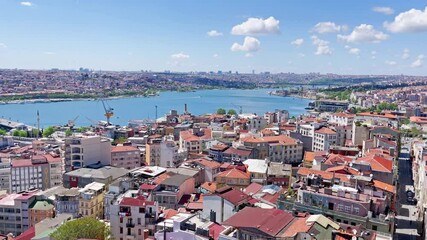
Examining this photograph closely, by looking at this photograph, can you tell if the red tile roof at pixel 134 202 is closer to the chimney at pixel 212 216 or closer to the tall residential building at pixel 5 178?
the chimney at pixel 212 216

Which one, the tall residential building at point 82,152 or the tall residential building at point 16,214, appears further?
the tall residential building at point 82,152

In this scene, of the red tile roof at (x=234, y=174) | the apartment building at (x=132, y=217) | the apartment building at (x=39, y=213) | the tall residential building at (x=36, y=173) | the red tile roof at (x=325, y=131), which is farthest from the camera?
the red tile roof at (x=325, y=131)

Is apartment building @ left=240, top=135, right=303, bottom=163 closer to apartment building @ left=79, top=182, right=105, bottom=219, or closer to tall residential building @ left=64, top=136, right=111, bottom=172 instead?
tall residential building @ left=64, top=136, right=111, bottom=172

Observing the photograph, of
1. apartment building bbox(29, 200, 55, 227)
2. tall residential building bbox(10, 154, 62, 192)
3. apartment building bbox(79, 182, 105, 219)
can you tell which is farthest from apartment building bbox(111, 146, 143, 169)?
apartment building bbox(29, 200, 55, 227)

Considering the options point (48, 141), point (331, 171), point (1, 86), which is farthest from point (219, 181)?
point (1, 86)

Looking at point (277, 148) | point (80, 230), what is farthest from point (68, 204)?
point (277, 148)

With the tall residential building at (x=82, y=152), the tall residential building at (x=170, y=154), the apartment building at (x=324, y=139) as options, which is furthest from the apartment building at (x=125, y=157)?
the apartment building at (x=324, y=139)
